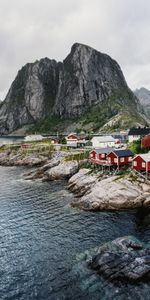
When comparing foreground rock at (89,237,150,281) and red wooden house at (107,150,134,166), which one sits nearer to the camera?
foreground rock at (89,237,150,281)

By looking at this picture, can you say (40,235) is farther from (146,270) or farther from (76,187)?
(76,187)

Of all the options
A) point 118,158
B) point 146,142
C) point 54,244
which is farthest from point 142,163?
point 54,244

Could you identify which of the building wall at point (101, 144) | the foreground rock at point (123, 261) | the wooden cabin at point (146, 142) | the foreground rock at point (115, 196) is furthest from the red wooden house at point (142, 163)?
the building wall at point (101, 144)

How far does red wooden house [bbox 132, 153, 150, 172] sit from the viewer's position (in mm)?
64938

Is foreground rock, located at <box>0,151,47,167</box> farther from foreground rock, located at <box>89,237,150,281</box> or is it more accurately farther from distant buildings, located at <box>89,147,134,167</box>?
foreground rock, located at <box>89,237,150,281</box>

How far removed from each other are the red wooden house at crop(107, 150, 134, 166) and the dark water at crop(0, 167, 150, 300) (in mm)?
13901

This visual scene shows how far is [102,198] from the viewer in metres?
58.5

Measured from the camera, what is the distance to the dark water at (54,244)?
31578 mm

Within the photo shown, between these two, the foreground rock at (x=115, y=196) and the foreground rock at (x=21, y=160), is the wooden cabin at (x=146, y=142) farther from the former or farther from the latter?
the foreground rock at (x=21, y=160)

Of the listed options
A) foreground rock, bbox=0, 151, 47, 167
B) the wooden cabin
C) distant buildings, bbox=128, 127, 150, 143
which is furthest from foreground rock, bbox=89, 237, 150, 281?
foreground rock, bbox=0, 151, 47, 167

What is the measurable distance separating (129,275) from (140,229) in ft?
48.8

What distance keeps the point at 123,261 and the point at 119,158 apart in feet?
135

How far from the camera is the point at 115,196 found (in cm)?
5791

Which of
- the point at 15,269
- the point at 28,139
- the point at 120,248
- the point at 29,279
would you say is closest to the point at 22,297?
the point at 29,279
